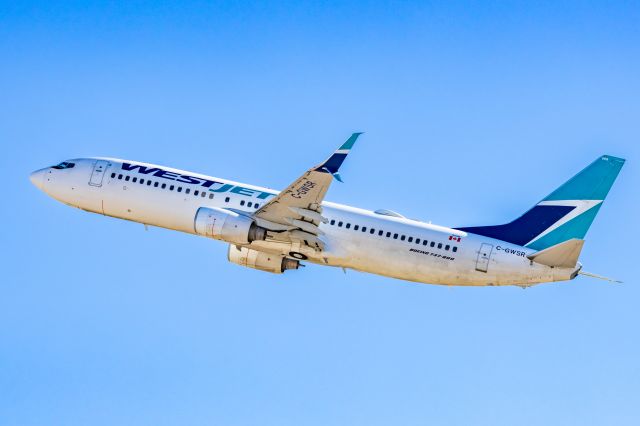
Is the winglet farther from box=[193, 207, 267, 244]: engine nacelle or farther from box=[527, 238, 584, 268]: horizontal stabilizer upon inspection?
box=[527, 238, 584, 268]: horizontal stabilizer

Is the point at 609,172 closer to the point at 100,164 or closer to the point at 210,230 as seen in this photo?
the point at 210,230

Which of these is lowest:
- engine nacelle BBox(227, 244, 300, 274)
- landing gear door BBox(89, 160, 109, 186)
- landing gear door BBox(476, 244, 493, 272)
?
engine nacelle BBox(227, 244, 300, 274)

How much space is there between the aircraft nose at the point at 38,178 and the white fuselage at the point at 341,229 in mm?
1892

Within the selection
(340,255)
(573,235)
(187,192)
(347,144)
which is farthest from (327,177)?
(573,235)

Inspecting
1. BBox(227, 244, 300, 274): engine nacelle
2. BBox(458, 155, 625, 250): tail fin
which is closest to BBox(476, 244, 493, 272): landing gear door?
BBox(458, 155, 625, 250): tail fin

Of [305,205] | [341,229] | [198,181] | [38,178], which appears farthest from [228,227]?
[38,178]

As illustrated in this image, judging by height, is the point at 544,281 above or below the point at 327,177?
below

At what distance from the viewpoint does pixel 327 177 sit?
50406 mm

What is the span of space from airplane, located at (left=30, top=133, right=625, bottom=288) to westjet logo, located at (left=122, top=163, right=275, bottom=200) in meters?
0.06

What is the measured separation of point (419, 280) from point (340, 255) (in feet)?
14.2

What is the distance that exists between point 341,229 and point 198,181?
8.68 m

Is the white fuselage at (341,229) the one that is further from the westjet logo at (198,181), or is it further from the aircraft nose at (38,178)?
the aircraft nose at (38,178)

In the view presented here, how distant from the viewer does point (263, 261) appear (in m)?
56.7

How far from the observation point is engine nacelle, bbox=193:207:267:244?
53.7 metres
